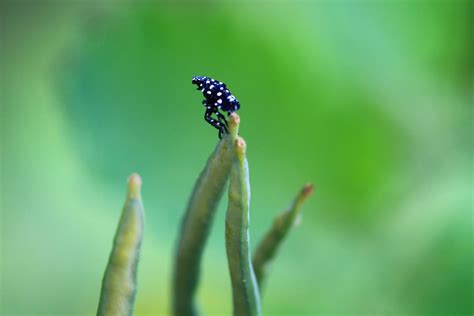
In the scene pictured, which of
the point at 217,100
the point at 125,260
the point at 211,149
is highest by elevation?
the point at 211,149

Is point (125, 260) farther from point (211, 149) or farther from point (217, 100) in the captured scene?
point (211, 149)

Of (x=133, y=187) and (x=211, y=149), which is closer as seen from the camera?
(x=133, y=187)

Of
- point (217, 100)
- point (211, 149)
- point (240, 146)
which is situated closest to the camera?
point (240, 146)

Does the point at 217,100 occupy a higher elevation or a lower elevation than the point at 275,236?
higher

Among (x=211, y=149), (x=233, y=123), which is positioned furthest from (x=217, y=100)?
(x=211, y=149)

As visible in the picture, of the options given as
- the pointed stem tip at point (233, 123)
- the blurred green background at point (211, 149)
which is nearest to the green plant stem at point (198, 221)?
the pointed stem tip at point (233, 123)

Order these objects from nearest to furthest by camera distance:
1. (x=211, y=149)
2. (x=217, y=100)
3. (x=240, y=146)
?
(x=240, y=146)
(x=217, y=100)
(x=211, y=149)

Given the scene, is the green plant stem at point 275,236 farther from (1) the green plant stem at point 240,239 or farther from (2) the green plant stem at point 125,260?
(2) the green plant stem at point 125,260
